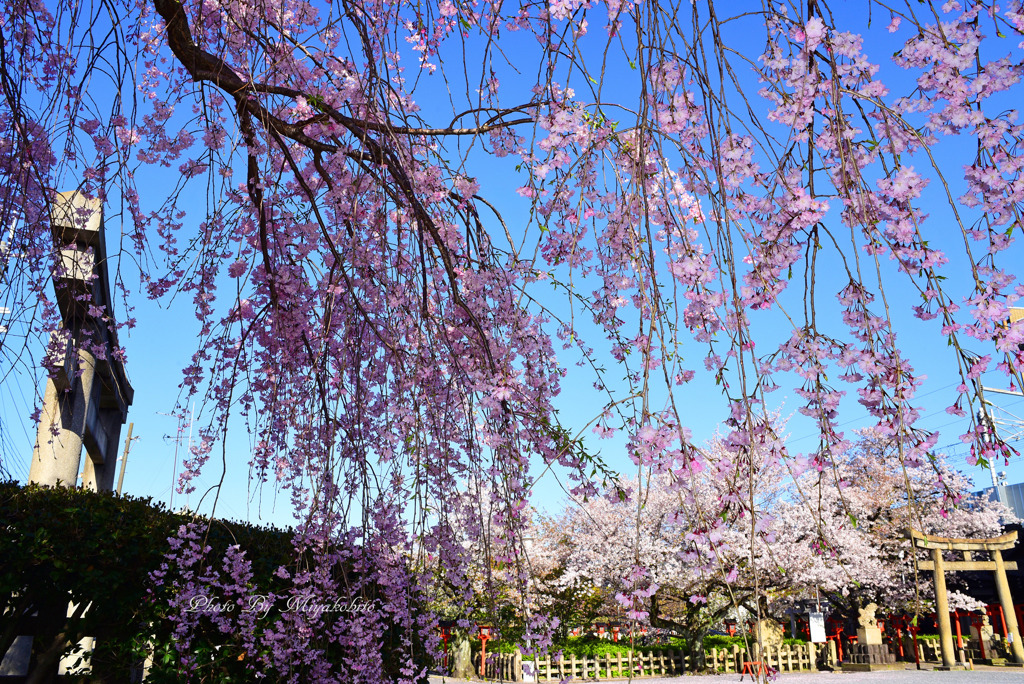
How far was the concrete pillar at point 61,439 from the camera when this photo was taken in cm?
433

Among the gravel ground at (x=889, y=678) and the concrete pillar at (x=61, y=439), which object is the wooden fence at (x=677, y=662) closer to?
the gravel ground at (x=889, y=678)

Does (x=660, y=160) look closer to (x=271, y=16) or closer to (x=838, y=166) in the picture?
(x=838, y=166)

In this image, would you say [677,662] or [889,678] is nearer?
[889,678]

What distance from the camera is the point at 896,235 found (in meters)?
1.69

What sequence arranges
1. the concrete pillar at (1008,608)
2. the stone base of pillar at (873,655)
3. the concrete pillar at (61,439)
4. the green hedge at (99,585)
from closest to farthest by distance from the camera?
the green hedge at (99,585)
the concrete pillar at (61,439)
the concrete pillar at (1008,608)
the stone base of pillar at (873,655)

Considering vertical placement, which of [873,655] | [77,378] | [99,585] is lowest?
[873,655]

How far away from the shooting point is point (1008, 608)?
1202 cm

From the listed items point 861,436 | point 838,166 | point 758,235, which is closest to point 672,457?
point 758,235

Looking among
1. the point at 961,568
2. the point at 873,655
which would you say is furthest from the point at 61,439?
the point at 873,655

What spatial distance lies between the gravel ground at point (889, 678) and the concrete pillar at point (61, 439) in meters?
8.46

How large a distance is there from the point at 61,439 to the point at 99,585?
166cm

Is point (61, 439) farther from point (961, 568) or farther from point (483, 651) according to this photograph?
point (961, 568)

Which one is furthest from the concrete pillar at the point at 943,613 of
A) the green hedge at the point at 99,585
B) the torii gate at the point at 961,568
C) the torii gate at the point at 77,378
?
the torii gate at the point at 77,378

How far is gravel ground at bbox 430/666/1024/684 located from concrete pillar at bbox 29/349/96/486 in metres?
8.46
